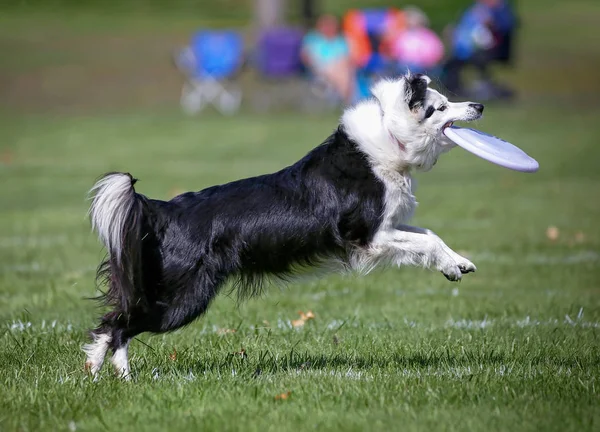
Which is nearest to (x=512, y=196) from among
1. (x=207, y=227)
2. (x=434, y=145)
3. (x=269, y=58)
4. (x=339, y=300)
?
(x=339, y=300)

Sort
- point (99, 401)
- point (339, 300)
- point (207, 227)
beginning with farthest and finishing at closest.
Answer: point (339, 300)
point (207, 227)
point (99, 401)

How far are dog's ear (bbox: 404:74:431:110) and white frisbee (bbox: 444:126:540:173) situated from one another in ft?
0.87

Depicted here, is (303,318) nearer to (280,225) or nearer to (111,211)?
(280,225)

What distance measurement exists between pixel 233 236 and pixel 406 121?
1.34 meters

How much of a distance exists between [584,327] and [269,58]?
21.4 m

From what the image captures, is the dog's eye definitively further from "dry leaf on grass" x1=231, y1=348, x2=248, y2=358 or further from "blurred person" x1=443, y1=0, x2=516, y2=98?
"blurred person" x1=443, y1=0, x2=516, y2=98

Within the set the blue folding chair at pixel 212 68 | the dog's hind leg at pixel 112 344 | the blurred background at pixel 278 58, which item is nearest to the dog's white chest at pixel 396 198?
the dog's hind leg at pixel 112 344

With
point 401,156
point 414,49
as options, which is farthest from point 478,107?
point 414,49

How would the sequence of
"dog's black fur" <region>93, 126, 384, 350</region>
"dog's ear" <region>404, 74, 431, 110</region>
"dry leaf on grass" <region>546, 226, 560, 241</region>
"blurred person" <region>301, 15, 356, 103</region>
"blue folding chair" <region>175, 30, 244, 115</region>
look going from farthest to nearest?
1. "blue folding chair" <region>175, 30, 244, 115</region>
2. "blurred person" <region>301, 15, 356, 103</region>
3. "dry leaf on grass" <region>546, 226, 560, 241</region>
4. "dog's ear" <region>404, 74, 431, 110</region>
5. "dog's black fur" <region>93, 126, 384, 350</region>

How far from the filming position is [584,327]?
279 inches

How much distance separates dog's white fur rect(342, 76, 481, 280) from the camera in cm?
578

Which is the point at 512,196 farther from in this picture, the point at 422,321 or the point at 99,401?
the point at 99,401

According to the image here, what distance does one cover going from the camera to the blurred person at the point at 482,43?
25562 mm

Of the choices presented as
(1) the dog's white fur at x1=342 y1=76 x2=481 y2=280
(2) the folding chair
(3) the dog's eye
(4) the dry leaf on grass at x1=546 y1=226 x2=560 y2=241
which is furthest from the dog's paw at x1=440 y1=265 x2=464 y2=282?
(2) the folding chair
